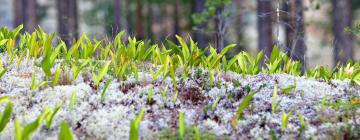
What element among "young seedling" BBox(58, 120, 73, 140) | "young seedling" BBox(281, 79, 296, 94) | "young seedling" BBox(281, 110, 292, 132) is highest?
"young seedling" BBox(281, 79, 296, 94)

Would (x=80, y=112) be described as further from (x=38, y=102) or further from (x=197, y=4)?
(x=197, y=4)

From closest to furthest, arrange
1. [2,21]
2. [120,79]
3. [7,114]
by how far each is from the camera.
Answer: [7,114], [120,79], [2,21]

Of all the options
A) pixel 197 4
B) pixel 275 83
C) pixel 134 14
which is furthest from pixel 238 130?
pixel 134 14

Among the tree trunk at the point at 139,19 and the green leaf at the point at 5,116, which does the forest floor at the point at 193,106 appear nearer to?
the green leaf at the point at 5,116

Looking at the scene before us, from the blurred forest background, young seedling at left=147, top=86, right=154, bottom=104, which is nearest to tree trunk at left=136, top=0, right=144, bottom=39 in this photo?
the blurred forest background

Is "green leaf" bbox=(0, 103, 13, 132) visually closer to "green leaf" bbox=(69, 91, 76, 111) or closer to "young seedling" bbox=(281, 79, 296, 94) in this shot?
"green leaf" bbox=(69, 91, 76, 111)

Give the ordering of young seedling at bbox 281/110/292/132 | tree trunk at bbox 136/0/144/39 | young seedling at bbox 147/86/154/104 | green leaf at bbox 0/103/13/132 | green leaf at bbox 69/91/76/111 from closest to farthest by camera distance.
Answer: green leaf at bbox 0/103/13/132 < young seedling at bbox 281/110/292/132 < green leaf at bbox 69/91/76/111 < young seedling at bbox 147/86/154/104 < tree trunk at bbox 136/0/144/39
